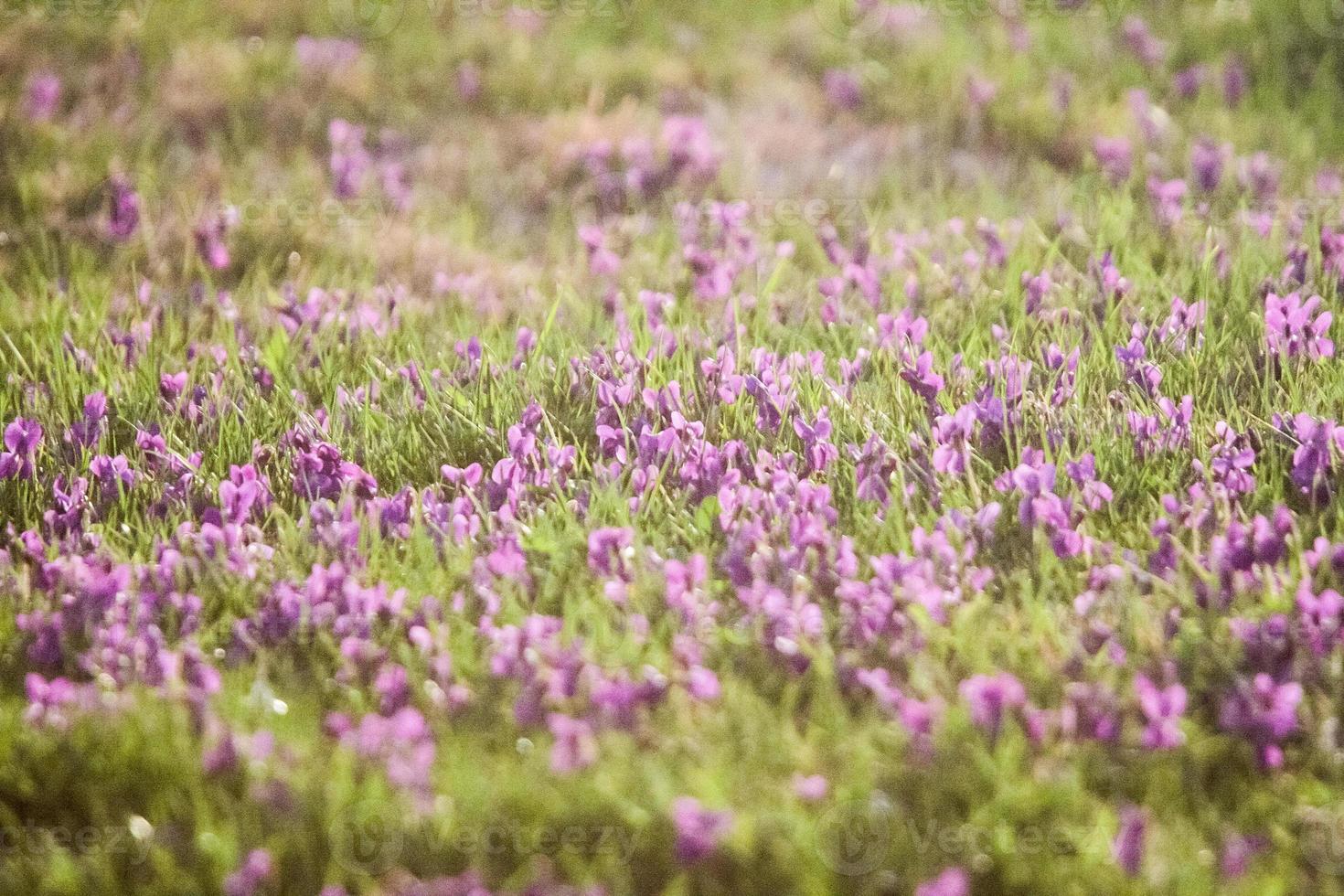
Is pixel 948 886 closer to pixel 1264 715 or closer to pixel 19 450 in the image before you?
pixel 1264 715

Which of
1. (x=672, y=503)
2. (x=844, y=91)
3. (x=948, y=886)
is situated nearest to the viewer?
(x=948, y=886)

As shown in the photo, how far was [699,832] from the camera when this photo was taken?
256cm

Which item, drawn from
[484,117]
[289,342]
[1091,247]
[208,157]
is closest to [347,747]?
A: [289,342]

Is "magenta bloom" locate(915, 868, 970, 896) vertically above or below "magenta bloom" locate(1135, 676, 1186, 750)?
below

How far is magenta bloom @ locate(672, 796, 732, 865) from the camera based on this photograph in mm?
2557

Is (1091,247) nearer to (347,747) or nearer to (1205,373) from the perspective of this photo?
(1205,373)

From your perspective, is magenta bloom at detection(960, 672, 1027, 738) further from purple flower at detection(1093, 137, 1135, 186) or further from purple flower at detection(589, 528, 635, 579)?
purple flower at detection(1093, 137, 1135, 186)

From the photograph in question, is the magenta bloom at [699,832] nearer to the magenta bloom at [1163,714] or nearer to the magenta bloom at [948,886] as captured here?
the magenta bloom at [948,886]

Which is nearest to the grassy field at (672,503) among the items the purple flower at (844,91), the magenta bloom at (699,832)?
the magenta bloom at (699,832)

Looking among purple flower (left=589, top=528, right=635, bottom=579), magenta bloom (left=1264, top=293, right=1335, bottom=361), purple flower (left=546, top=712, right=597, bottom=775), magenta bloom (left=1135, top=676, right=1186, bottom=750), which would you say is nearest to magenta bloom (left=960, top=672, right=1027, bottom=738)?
magenta bloom (left=1135, top=676, right=1186, bottom=750)

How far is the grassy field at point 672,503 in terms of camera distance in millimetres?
2688

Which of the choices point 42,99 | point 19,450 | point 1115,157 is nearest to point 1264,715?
point 19,450

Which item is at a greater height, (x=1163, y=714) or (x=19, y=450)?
(x=1163, y=714)

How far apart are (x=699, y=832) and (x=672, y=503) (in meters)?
1.25
